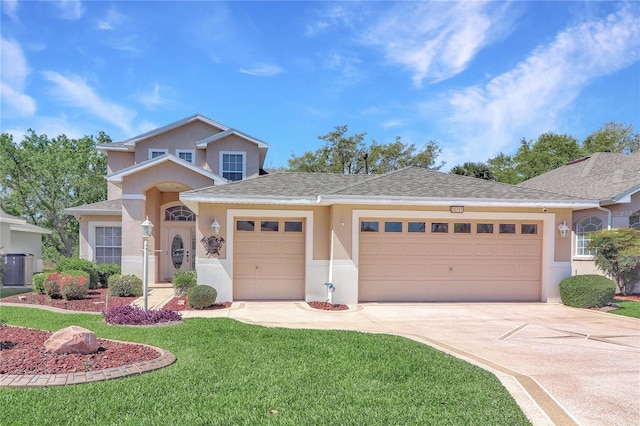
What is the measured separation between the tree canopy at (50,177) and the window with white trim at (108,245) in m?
12.8

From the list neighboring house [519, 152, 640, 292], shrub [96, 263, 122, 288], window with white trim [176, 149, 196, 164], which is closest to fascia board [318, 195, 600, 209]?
neighboring house [519, 152, 640, 292]

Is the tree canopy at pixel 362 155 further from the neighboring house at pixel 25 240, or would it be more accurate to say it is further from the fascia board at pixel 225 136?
the neighboring house at pixel 25 240

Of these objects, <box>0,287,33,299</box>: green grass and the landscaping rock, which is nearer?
the landscaping rock

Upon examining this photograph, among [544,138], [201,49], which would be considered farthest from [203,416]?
[544,138]

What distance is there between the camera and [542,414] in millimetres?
4113

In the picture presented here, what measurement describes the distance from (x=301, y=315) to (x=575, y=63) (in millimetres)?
11910

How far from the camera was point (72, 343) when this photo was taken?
5418mm

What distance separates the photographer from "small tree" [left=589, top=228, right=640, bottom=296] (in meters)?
13.0

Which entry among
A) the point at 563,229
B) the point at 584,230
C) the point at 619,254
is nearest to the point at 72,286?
the point at 563,229

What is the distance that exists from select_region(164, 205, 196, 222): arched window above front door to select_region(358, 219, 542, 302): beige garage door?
8.45 m

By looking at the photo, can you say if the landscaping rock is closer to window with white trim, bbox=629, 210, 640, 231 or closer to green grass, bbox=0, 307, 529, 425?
green grass, bbox=0, 307, 529, 425

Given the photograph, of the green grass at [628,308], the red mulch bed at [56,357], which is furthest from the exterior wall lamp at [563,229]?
the red mulch bed at [56,357]

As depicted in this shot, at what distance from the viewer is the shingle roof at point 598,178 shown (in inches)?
593

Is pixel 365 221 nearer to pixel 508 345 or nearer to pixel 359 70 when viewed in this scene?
pixel 508 345
